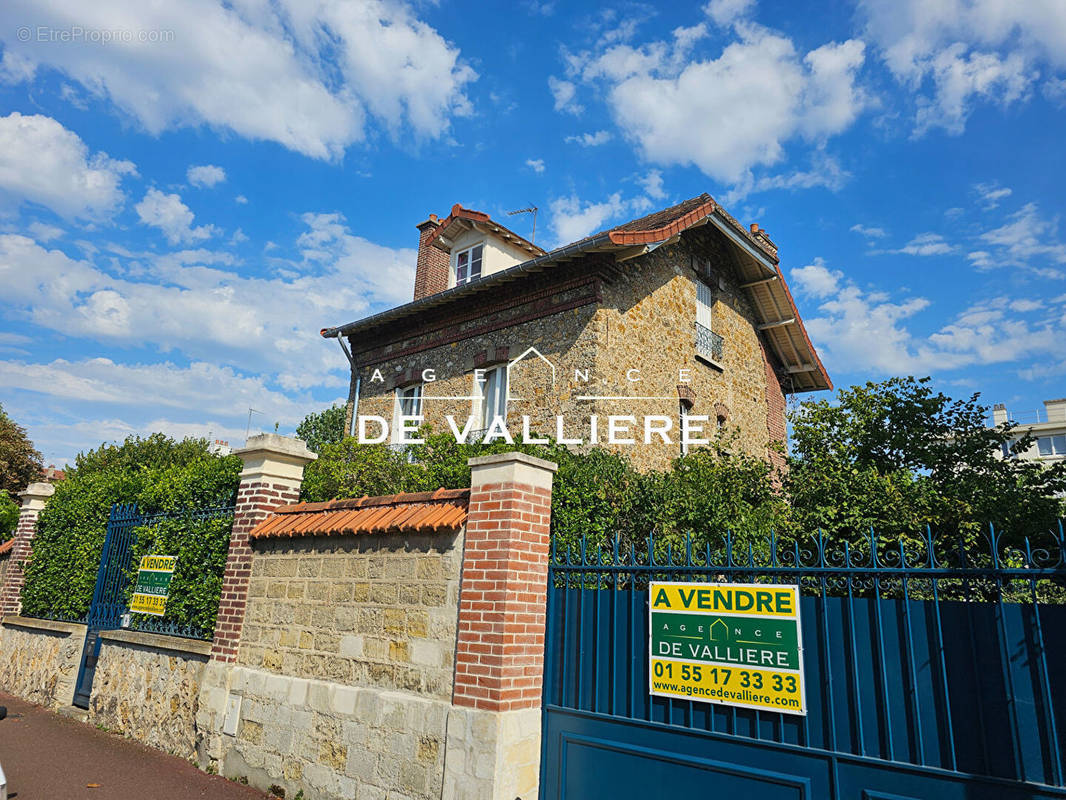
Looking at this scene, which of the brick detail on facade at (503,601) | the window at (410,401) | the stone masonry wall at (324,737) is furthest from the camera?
the window at (410,401)

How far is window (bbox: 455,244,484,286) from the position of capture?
15500 mm

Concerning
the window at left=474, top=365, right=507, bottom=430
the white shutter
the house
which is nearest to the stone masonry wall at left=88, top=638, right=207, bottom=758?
the house

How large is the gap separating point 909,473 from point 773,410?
956cm

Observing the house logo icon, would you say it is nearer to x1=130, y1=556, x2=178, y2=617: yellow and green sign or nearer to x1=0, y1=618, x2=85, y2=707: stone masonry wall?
x1=130, y1=556, x2=178, y2=617: yellow and green sign

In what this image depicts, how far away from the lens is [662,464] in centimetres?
1243

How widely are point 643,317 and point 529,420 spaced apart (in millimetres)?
2869

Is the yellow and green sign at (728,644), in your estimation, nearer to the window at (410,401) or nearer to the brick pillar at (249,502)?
the brick pillar at (249,502)

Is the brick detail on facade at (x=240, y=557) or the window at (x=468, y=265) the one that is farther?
the window at (x=468, y=265)

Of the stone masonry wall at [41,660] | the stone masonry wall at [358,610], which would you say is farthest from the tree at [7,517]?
the stone masonry wall at [358,610]

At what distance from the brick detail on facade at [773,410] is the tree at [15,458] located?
2505 cm

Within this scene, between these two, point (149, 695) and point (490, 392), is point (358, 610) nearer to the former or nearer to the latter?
point (149, 695)

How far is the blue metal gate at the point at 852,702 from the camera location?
3330mm

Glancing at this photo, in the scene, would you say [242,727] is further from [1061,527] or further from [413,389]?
[413,389]

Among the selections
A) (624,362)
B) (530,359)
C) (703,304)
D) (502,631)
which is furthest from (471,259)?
(502,631)
